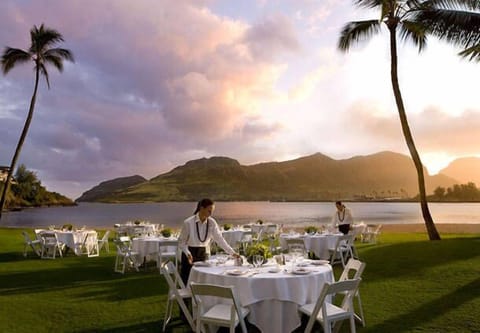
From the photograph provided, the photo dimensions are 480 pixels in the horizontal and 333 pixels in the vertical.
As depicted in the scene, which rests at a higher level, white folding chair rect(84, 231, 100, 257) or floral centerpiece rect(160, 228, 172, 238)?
floral centerpiece rect(160, 228, 172, 238)

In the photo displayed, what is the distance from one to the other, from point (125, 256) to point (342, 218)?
5842 millimetres

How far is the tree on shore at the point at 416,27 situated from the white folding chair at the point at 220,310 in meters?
11.6

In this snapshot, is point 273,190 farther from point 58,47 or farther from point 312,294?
point 312,294

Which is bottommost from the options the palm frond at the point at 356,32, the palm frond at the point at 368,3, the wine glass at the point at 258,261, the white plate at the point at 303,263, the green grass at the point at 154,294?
the green grass at the point at 154,294

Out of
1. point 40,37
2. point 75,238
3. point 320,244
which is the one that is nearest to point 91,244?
point 75,238

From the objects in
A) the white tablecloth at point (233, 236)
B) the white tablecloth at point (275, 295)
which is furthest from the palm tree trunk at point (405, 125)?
the white tablecloth at point (275, 295)

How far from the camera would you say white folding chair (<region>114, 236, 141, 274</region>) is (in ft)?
33.6

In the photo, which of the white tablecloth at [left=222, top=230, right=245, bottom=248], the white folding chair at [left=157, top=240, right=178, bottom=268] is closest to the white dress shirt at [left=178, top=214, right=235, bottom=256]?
the white folding chair at [left=157, top=240, right=178, bottom=268]

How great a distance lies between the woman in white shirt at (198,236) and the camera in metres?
6.05

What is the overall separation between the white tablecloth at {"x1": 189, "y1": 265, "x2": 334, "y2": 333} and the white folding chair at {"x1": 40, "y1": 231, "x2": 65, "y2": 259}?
31.8ft

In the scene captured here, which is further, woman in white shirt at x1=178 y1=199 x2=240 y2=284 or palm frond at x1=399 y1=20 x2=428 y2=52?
palm frond at x1=399 y1=20 x2=428 y2=52

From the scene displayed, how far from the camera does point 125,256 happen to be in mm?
10273

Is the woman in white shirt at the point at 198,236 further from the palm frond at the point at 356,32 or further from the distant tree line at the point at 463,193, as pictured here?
the distant tree line at the point at 463,193

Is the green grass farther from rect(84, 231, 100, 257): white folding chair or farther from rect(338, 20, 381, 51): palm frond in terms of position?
rect(338, 20, 381, 51): palm frond
